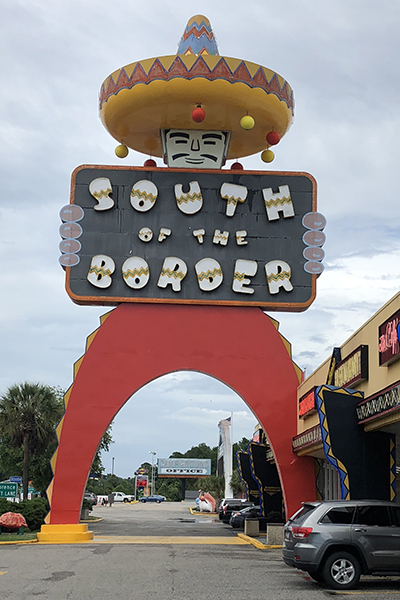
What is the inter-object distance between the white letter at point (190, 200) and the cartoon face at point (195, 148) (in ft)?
3.92

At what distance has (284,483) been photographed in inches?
1008

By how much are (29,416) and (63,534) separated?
1190cm

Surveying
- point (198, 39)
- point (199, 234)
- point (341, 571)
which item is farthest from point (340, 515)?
point (198, 39)

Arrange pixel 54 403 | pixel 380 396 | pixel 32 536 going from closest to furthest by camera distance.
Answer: pixel 380 396 < pixel 32 536 < pixel 54 403

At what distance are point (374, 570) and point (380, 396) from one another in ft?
10.8

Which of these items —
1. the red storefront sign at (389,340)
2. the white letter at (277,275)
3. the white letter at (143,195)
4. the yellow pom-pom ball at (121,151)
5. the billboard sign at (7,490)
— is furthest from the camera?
the billboard sign at (7,490)

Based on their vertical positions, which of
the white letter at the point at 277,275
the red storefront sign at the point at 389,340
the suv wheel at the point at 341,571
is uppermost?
the white letter at the point at 277,275

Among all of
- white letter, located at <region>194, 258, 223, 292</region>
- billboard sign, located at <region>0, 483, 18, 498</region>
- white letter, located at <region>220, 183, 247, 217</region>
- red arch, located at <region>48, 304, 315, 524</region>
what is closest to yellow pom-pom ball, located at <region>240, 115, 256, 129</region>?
white letter, located at <region>220, 183, 247, 217</region>

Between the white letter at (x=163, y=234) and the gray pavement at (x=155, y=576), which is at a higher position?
the white letter at (x=163, y=234)

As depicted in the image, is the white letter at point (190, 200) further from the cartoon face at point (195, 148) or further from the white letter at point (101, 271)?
the white letter at point (101, 271)

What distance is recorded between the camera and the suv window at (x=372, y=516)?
13.7 metres

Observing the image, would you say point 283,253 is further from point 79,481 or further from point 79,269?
point 79,481

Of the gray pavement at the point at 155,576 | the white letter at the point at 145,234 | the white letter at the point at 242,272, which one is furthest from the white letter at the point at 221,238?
the gray pavement at the point at 155,576

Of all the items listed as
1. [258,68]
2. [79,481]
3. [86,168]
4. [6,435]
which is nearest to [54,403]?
[6,435]
